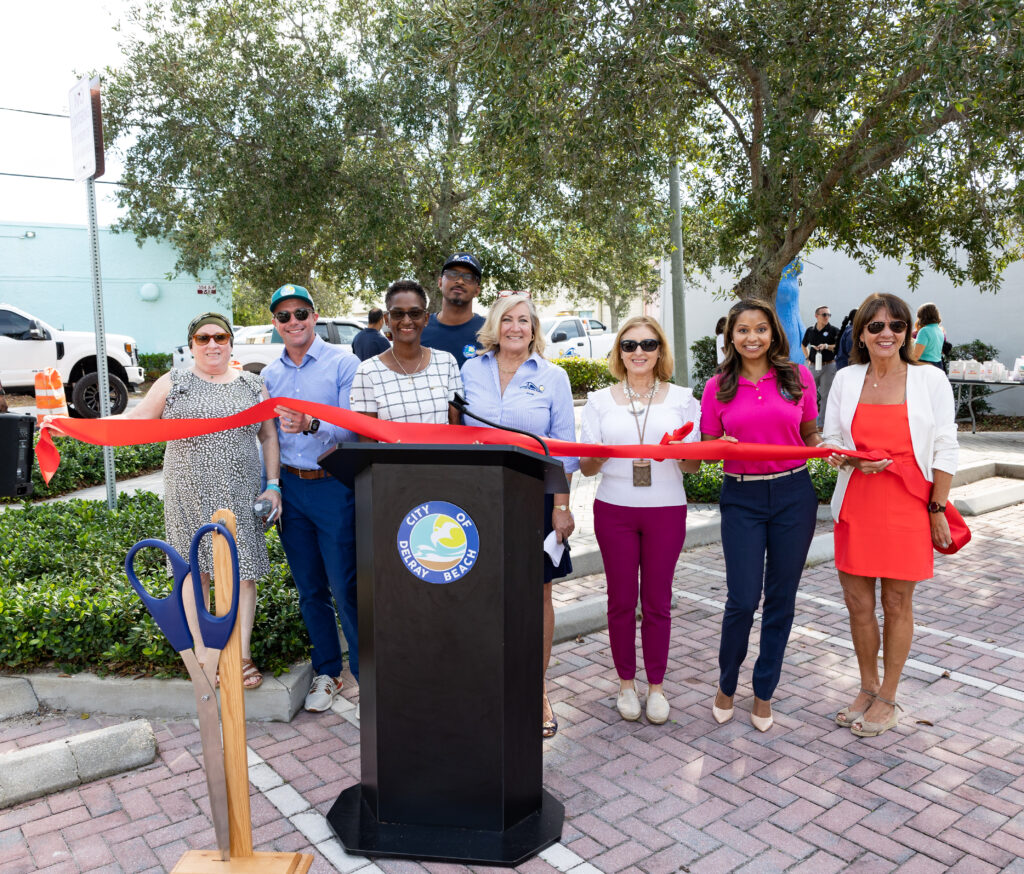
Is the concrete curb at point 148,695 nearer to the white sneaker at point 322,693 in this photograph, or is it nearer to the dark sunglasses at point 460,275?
the white sneaker at point 322,693

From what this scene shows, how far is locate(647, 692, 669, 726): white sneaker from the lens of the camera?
3955 mm

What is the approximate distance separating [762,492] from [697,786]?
1.32 m

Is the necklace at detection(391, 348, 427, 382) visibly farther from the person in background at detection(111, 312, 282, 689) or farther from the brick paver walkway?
the brick paver walkway

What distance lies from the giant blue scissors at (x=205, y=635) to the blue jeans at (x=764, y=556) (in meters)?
2.28

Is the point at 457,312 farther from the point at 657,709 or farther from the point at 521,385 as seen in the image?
the point at 657,709

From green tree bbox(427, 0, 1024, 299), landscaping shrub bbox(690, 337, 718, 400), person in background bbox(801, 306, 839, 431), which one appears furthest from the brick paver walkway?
landscaping shrub bbox(690, 337, 718, 400)

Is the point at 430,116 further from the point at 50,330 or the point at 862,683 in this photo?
the point at 862,683

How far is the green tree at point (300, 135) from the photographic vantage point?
14781 millimetres

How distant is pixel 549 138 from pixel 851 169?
310 centimetres

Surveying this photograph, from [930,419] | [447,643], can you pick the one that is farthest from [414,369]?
[930,419]

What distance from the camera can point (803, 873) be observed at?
2785mm

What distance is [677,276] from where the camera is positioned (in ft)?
37.3

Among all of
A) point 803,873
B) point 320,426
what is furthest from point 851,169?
point 803,873

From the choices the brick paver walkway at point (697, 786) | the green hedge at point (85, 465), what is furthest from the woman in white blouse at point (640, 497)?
the green hedge at point (85, 465)
